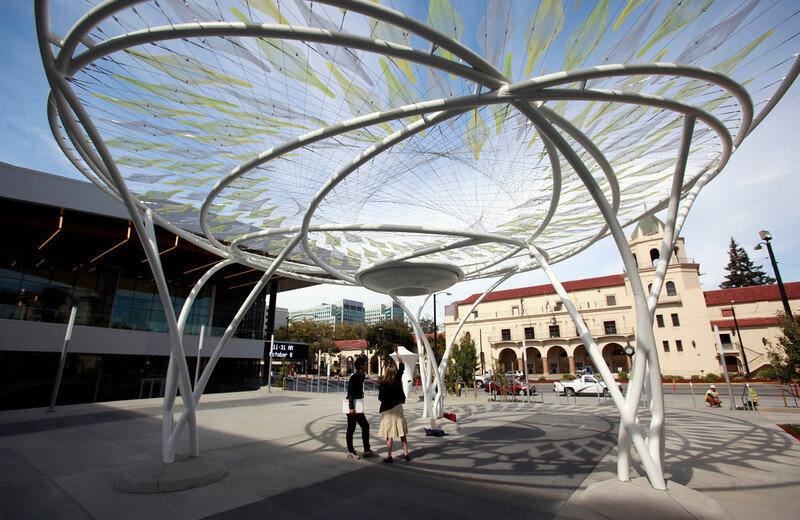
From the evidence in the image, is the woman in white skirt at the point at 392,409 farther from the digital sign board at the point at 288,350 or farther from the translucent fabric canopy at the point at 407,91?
the digital sign board at the point at 288,350

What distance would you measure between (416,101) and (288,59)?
1.99 metres

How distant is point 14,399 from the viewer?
19688mm

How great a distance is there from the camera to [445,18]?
4.75m

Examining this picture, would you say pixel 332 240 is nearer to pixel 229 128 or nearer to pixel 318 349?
pixel 229 128

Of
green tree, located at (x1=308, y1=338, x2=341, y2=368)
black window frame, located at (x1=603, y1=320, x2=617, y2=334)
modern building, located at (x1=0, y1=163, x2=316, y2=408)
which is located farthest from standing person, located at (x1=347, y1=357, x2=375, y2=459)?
green tree, located at (x1=308, y1=338, x2=341, y2=368)

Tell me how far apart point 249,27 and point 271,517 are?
6.05m

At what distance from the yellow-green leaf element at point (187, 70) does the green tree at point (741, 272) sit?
87.7 m

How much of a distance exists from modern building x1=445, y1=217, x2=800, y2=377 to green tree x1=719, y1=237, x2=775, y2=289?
25201mm

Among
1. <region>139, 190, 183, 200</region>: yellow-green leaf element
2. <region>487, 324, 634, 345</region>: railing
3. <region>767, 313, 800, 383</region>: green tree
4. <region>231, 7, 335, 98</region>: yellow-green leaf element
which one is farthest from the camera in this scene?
<region>487, 324, 634, 345</region>: railing

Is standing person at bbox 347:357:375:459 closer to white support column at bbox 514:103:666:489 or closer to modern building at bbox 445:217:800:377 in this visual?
white support column at bbox 514:103:666:489

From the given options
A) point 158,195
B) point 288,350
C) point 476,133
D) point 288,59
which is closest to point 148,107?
point 288,59

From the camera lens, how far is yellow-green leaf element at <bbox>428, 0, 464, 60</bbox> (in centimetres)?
466

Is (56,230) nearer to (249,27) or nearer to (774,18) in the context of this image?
(249,27)

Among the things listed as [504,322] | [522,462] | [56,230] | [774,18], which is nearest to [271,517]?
[522,462]
